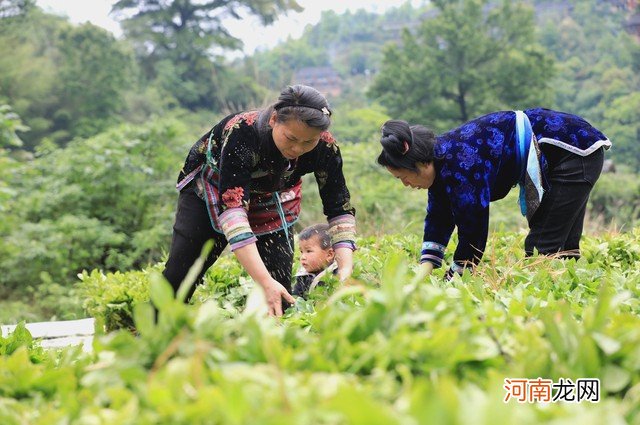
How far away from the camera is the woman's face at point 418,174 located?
10.8 ft

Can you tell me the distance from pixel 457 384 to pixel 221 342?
43cm

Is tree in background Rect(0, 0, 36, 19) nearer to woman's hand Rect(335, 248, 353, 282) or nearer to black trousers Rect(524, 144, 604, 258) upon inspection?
woman's hand Rect(335, 248, 353, 282)

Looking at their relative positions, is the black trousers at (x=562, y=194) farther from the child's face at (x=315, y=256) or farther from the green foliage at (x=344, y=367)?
the green foliage at (x=344, y=367)

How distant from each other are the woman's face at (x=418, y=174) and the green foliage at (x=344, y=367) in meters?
1.74

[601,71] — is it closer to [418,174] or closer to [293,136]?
[418,174]

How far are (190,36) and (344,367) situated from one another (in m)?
30.5

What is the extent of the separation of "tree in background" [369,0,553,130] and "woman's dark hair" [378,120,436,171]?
739 inches

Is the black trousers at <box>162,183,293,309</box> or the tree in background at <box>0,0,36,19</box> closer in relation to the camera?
the black trousers at <box>162,183,293,309</box>

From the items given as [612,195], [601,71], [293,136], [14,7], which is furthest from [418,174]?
[601,71]

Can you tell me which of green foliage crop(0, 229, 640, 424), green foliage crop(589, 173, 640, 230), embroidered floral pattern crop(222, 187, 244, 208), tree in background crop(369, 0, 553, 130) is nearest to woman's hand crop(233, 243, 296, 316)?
embroidered floral pattern crop(222, 187, 244, 208)

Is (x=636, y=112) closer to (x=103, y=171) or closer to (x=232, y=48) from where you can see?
(x=232, y=48)

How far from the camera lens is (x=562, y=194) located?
3.58m

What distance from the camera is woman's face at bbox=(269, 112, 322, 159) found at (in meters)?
2.90

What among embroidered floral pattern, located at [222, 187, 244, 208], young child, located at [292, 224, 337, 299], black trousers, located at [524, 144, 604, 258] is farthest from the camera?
young child, located at [292, 224, 337, 299]
